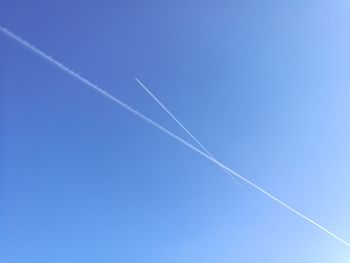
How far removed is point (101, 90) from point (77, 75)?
0.75m

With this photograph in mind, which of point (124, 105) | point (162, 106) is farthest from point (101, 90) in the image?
point (162, 106)

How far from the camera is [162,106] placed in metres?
12.8

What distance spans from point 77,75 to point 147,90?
191 centimetres

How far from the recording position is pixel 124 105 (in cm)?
1269

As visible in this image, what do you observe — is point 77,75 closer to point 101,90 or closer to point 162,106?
point 101,90

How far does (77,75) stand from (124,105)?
1.48 meters

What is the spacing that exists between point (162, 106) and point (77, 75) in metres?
2.42

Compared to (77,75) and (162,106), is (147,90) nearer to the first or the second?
(162,106)

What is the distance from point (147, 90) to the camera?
41.8 feet

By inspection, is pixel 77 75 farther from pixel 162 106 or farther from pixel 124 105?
pixel 162 106

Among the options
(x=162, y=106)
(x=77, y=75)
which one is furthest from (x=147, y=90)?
(x=77, y=75)

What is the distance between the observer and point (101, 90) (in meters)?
12.5

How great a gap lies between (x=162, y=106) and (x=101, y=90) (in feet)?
5.60
